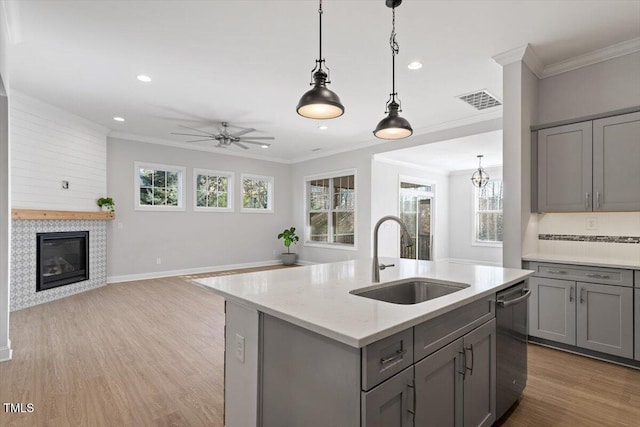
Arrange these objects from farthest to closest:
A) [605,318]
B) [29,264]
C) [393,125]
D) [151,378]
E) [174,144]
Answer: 1. [174,144]
2. [29,264]
3. [605,318]
4. [151,378]
5. [393,125]

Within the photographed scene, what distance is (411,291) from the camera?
2086 millimetres

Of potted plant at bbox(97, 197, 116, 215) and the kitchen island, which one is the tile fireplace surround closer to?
potted plant at bbox(97, 197, 116, 215)

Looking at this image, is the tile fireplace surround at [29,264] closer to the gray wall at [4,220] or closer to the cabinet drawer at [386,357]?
the gray wall at [4,220]

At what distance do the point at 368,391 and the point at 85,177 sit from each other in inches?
248

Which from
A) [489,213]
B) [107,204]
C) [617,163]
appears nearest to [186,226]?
[107,204]

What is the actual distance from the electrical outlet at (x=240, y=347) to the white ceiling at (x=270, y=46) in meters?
2.44

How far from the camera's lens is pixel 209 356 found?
294 cm

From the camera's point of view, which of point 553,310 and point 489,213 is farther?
point 489,213

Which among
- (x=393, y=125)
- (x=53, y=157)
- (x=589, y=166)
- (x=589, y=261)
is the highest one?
(x=53, y=157)

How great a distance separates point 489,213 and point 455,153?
253 centimetres

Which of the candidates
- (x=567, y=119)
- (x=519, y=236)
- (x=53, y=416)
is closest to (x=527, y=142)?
(x=567, y=119)

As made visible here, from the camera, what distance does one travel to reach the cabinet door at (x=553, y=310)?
116 inches

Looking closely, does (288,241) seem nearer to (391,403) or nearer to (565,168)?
(565,168)

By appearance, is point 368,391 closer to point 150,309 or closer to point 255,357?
point 255,357
